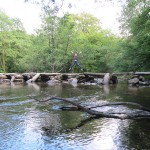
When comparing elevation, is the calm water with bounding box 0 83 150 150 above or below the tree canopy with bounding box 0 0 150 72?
below

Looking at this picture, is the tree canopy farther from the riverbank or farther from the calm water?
the calm water

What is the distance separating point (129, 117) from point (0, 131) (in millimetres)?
3509

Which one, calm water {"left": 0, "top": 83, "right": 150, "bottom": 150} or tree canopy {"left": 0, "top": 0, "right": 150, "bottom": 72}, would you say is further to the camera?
tree canopy {"left": 0, "top": 0, "right": 150, "bottom": 72}

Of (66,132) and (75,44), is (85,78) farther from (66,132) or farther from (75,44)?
(66,132)

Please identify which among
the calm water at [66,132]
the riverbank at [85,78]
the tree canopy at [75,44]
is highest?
the tree canopy at [75,44]

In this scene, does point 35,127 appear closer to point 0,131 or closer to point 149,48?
point 0,131

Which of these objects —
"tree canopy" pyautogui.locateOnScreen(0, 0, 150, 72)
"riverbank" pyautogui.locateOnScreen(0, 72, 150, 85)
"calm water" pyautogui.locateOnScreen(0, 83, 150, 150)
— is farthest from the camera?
"riverbank" pyautogui.locateOnScreen(0, 72, 150, 85)

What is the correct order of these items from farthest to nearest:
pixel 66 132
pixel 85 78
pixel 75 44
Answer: pixel 75 44
pixel 85 78
pixel 66 132

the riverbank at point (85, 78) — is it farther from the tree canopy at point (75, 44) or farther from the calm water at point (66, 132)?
the calm water at point (66, 132)

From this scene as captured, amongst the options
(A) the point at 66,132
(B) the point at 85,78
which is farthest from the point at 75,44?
(A) the point at 66,132

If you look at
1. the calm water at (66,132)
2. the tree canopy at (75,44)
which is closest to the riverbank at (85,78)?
the tree canopy at (75,44)

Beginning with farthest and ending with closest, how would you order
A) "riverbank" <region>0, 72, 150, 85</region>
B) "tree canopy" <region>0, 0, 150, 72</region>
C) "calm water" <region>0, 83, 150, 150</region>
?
"riverbank" <region>0, 72, 150, 85</region>, "tree canopy" <region>0, 0, 150, 72</region>, "calm water" <region>0, 83, 150, 150</region>

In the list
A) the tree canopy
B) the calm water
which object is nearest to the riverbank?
the tree canopy

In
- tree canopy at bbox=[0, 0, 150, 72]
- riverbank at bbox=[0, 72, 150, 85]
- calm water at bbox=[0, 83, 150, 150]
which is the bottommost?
calm water at bbox=[0, 83, 150, 150]
